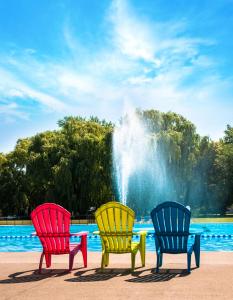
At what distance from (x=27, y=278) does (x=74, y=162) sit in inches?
1095

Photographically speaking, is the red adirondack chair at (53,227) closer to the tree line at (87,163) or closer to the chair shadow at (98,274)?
the chair shadow at (98,274)

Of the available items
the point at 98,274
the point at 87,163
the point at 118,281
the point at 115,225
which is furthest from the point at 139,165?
the point at 118,281

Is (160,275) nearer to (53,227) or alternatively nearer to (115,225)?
(115,225)

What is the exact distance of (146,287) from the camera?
16.6 feet

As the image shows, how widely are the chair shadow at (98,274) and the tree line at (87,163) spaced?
23837 millimetres

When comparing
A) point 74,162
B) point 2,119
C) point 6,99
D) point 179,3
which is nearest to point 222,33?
point 179,3

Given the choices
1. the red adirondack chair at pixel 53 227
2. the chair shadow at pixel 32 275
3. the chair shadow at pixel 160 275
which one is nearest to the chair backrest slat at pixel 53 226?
the red adirondack chair at pixel 53 227

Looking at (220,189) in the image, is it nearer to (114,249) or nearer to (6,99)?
(6,99)

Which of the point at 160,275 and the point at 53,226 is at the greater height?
the point at 53,226

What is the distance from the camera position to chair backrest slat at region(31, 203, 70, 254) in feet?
21.5

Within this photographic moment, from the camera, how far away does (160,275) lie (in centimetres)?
589

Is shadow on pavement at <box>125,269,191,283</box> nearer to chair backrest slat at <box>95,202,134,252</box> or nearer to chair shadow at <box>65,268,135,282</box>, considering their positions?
chair shadow at <box>65,268,135,282</box>

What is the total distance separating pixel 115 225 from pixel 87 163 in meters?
26.1

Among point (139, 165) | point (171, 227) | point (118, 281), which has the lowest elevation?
point (118, 281)
